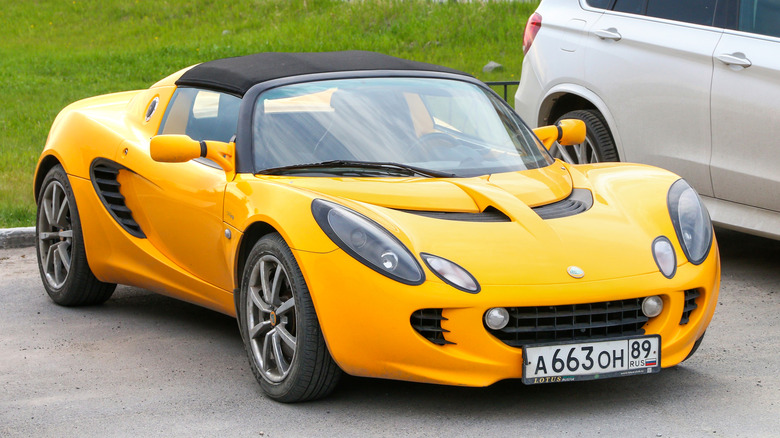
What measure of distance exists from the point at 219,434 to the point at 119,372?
110 centimetres

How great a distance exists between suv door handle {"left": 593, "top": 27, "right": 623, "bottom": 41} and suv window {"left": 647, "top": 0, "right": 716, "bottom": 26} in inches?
9.2

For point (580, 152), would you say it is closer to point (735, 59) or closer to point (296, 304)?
point (735, 59)

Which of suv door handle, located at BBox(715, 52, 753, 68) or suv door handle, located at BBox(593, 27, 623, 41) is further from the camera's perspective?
suv door handle, located at BBox(593, 27, 623, 41)

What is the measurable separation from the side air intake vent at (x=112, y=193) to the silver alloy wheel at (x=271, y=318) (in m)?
1.30

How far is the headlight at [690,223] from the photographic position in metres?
4.46

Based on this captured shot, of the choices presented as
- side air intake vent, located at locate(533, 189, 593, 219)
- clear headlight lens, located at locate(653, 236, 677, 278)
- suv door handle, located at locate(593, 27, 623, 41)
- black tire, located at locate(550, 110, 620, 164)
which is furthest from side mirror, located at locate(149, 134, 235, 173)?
suv door handle, located at locate(593, 27, 623, 41)

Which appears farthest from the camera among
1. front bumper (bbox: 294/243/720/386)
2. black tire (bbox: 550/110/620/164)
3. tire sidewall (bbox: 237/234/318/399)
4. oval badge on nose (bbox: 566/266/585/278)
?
black tire (bbox: 550/110/620/164)

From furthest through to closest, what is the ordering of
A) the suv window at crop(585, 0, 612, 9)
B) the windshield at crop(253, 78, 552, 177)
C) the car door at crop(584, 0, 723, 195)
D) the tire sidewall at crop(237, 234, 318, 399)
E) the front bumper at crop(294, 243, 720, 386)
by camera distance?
the suv window at crop(585, 0, 612, 9)
the car door at crop(584, 0, 723, 195)
the windshield at crop(253, 78, 552, 177)
the tire sidewall at crop(237, 234, 318, 399)
the front bumper at crop(294, 243, 720, 386)

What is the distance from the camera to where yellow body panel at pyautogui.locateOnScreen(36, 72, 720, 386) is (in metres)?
4.04

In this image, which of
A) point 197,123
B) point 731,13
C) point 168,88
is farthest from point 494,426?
point 731,13

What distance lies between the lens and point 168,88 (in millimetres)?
5965

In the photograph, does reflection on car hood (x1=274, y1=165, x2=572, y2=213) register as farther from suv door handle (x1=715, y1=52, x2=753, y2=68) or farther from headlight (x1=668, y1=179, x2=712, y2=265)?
suv door handle (x1=715, y1=52, x2=753, y2=68)

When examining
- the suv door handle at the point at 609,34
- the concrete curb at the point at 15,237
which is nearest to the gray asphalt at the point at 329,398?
the suv door handle at the point at 609,34

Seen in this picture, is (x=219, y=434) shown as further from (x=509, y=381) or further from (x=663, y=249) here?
(x=663, y=249)
